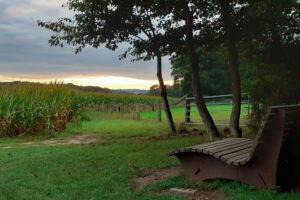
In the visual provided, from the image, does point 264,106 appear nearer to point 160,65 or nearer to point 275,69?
point 275,69

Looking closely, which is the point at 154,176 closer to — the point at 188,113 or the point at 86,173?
the point at 86,173

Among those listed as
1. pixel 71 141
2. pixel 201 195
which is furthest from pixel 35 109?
pixel 201 195

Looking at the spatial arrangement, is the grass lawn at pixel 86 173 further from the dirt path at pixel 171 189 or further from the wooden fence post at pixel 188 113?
the wooden fence post at pixel 188 113

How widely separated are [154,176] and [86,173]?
4.29ft

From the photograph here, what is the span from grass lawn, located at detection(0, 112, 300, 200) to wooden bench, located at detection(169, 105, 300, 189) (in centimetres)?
18

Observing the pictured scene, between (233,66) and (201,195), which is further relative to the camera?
(233,66)

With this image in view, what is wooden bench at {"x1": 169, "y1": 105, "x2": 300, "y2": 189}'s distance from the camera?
4402mm

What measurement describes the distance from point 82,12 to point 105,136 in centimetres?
469

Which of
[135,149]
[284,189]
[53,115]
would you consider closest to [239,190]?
[284,189]

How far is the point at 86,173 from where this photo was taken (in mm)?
6418

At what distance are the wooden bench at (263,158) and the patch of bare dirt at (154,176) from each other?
575 millimetres

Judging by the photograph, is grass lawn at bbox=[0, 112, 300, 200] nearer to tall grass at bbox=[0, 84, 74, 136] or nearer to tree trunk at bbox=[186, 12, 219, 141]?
tree trunk at bbox=[186, 12, 219, 141]

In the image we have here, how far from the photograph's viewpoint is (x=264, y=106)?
1148 centimetres

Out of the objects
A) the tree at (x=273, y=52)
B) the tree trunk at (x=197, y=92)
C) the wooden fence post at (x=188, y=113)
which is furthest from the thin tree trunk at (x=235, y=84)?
the wooden fence post at (x=188, y=113)
